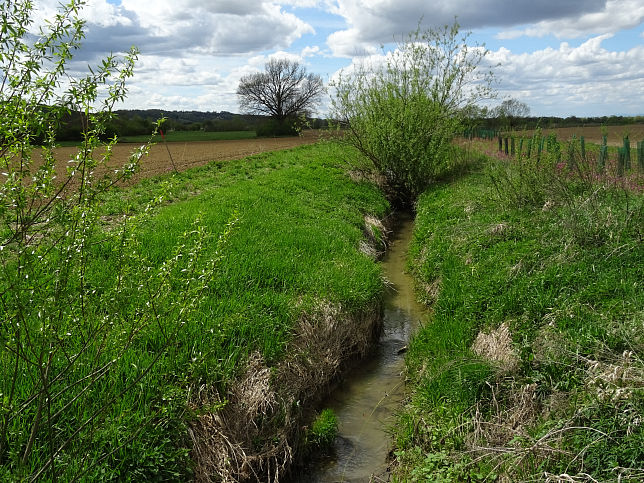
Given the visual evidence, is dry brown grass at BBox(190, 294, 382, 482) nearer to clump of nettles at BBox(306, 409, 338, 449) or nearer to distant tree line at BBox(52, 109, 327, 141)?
clump of nettles at BBox(306, 409, 338, 449)

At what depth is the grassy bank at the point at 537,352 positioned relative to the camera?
3.54 m

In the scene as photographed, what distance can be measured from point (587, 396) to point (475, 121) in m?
16.7

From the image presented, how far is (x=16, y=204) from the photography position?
8.79ft

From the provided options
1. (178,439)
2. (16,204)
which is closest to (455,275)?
(178,439)

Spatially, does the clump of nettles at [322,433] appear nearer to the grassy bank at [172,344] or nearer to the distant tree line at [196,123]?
the grassy bank at [172,344]

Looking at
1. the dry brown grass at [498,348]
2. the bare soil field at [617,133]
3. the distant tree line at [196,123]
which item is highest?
the distant tree line at [196,123]

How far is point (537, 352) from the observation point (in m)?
4.63

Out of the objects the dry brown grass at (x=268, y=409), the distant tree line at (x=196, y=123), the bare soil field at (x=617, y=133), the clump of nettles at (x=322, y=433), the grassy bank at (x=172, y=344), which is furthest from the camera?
the distant tree line at (x=196, y=123)

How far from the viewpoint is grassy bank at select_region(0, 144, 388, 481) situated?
3.18m

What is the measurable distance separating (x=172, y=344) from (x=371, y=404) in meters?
2.33

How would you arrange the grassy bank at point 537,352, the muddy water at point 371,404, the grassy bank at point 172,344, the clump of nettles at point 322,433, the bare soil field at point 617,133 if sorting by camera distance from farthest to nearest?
1. the bare soil field at point 617,133
2. the clump of nettles at point 322,433
3. the muddy water at point 371,404
4. the grassy bank at point 537,352
5. the grassy bank at point 172,344

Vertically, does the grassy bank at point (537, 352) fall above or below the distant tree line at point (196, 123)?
below

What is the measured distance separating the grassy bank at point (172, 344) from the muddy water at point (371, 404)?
36 centimetres

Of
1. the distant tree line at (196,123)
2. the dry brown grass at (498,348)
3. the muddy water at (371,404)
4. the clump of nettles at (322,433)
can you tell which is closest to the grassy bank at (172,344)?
the clump of nettles at (322,433)
